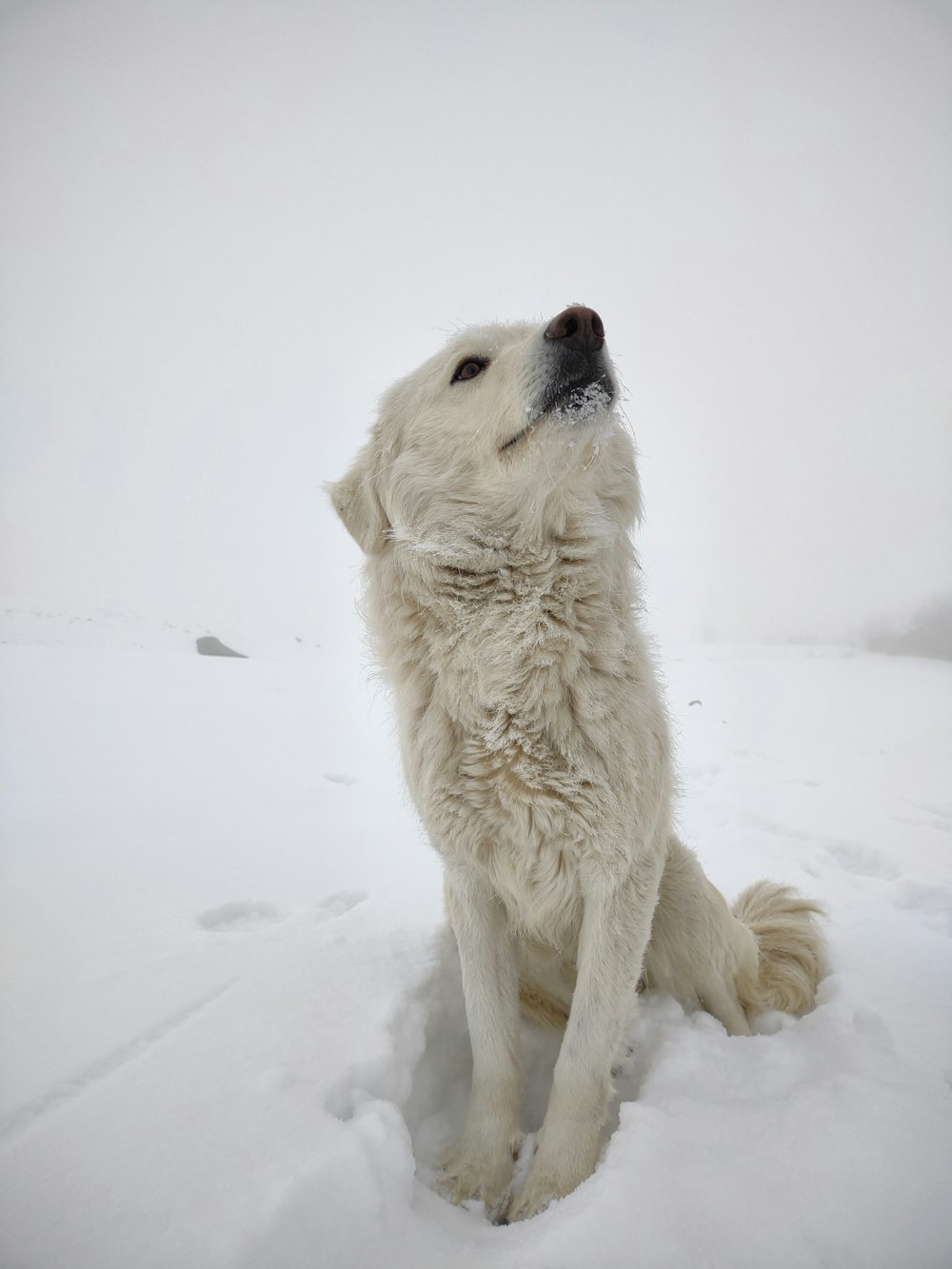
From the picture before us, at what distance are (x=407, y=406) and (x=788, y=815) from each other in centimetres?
390

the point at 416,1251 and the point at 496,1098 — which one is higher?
the point at 416,1251

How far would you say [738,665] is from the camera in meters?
12.8

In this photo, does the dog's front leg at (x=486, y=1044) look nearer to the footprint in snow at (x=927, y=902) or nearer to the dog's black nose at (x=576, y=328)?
the dog's black nose at (x=576, y=328)

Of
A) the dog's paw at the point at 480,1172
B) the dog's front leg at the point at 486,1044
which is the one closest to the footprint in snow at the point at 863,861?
the dog's front leg at the point at 486,1044

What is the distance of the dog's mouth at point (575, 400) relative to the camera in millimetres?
1734

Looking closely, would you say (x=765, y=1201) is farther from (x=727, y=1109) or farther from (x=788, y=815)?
(x=788, y=815)

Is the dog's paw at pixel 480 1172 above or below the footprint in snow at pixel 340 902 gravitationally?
below

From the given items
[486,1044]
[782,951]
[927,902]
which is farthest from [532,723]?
[927,902]

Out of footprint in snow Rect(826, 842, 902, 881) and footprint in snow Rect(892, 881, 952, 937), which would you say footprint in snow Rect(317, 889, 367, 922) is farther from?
footprint in snow Rect(826, 842, 902, 881)

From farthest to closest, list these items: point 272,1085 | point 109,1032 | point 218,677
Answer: point 218,677 < point 109,1032 < point 272,1085

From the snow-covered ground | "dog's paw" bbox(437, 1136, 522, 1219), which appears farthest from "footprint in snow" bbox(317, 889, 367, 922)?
"dog's paw" bbox(437, 1136, 522, 1219)

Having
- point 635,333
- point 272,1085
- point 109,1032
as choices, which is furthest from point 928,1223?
point 635,333

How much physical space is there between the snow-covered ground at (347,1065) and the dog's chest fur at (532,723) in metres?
0.56

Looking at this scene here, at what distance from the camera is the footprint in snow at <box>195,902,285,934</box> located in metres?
2.22
